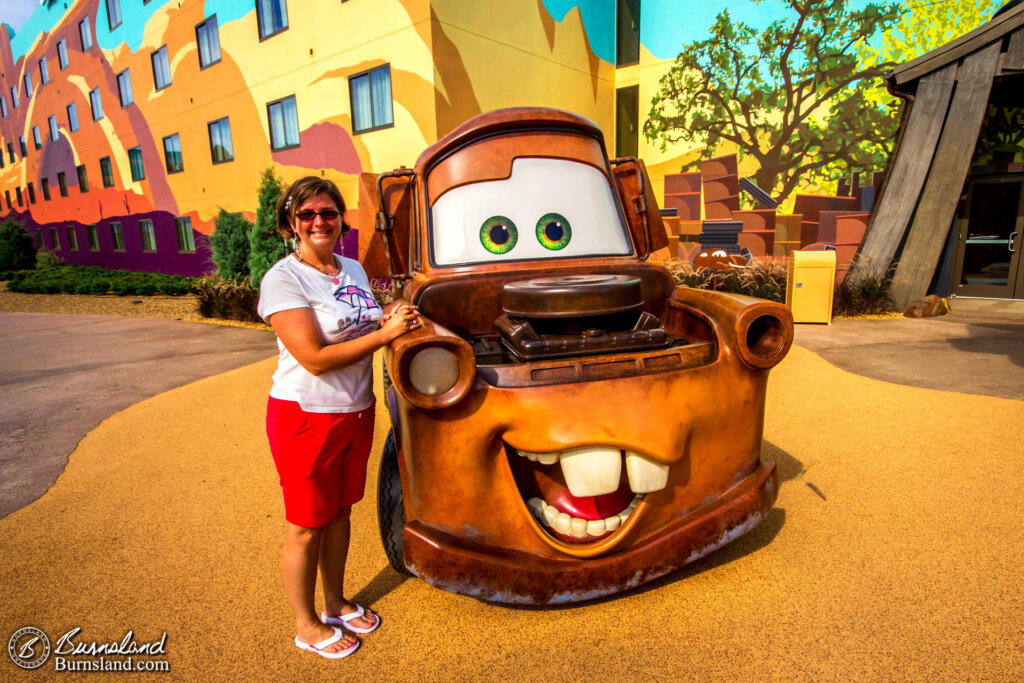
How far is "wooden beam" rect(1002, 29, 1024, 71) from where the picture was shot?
23.8ft

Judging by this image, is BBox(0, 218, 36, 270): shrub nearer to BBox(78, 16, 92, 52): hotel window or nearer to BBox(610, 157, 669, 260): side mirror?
BBox(78, 16, 92, 52): hotel window

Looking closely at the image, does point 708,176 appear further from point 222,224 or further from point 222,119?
point 222,119

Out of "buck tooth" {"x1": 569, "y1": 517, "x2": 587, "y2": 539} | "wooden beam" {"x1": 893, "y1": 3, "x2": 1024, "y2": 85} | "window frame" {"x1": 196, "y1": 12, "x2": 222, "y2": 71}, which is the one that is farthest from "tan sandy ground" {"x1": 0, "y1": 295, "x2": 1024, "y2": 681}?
"window frame" {"x1": 196, "y1": 12, "x2": 222, "y2": 71}

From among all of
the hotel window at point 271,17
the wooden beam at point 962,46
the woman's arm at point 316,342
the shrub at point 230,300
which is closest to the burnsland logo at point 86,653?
the woman's arm at point 316,342

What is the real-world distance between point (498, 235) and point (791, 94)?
32.2 feet

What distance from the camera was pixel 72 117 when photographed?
2008 centimetres

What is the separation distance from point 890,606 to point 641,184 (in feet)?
7.91

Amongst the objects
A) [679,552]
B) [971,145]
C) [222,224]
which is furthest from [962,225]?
[222,224]

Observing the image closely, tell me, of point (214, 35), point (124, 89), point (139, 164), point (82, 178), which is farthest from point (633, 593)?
point (82, 178)

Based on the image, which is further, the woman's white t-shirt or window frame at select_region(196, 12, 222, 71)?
window frame at select_region(196, 12, 222, 71)

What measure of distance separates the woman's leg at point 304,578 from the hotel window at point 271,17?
473 inches

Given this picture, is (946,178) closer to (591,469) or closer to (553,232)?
(553,232)

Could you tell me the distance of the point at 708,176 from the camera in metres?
10.7

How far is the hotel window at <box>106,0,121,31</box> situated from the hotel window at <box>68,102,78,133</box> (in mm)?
4780
